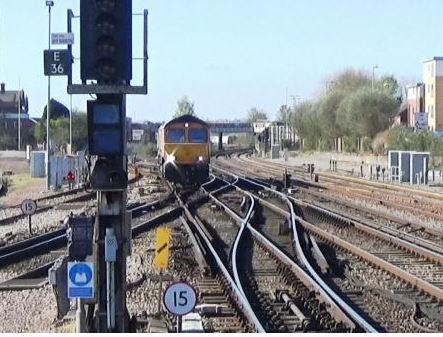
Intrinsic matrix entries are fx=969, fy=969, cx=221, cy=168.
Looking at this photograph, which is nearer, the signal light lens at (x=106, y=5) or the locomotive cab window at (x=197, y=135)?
the signal light lens at (x=106, y=5)

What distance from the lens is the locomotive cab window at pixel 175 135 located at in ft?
117

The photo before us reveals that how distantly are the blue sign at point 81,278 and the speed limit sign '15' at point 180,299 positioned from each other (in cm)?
78

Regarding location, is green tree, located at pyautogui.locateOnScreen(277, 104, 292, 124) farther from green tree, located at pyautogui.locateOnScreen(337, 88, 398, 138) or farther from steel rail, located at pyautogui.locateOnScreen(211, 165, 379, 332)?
steel rail, located at pyautogui.locateOnScreen(211, 165, 379, 332)

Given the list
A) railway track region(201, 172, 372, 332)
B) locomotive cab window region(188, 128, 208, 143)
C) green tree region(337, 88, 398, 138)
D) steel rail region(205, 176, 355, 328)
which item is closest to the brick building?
green tree region(337, 88, 398, 138)

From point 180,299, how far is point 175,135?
2637 cm

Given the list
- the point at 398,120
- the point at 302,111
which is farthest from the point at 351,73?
the point at 398,120

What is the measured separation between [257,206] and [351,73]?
80.6 meters

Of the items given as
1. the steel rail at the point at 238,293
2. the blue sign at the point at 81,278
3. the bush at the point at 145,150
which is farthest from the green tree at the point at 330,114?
the blue sign at the point at 81,278

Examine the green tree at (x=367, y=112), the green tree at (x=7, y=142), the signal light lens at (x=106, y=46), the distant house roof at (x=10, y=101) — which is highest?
the distant house roof at (x=10, y=101)

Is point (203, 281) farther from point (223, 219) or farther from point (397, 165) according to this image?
point (397, 165)

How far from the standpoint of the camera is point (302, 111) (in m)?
96.1

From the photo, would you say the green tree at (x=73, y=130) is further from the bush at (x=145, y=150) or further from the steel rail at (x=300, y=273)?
the steel rail at (x=300, y=273)

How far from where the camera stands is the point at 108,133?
858 centimetres

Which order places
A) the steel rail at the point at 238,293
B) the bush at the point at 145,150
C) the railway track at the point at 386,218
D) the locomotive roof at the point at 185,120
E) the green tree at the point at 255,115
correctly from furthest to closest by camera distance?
1. the green tree at the point at 255,115
2. the bush at the point at 145,150
3. the locomotive roof at the point at 185,120
4. the railway track at the point at 386,218
5. the steel rail at the point at 238,293
